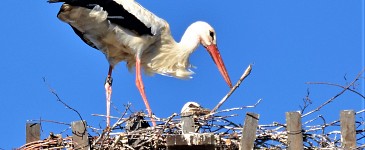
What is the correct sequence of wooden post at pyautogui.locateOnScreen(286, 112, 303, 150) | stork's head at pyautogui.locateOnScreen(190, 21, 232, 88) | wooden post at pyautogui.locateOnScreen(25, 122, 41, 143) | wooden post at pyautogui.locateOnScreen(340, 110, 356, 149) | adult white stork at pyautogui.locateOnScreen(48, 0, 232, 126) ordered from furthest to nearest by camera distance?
stork's head at pyautogui.locateOnScreen(190, 21, 232, 88) → adult white stork at pyautogui.locateOnScreen(48, 0, 232, 126) → wooden post at pyautogui.locateOnScreen(25, 122, 41, 143) → wooden post at pyautogui.locateOnScreen(340, 110, 356, 149) → wooden post at pyautogui.locateOnScreen(286, 112, 303, 150)

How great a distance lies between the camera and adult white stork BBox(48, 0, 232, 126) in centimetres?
997

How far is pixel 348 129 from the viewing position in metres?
7.77

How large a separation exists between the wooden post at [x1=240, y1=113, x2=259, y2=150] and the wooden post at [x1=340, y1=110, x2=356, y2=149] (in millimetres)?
708

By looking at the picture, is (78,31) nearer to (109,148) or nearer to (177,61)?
(177,61)

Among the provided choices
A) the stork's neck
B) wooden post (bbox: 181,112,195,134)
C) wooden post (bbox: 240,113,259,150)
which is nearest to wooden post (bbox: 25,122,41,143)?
wooden post (bbox: 181,112,195,134)

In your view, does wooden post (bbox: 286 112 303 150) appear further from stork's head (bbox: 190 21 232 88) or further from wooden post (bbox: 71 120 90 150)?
stork's head (bbox: 190 21 232 88)

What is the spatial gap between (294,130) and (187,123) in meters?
0.78

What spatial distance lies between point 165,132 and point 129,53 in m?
2.77

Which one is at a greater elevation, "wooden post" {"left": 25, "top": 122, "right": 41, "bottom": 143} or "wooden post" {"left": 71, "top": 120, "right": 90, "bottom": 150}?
"wooden post" {"left": 25, "top": 122, "right": 41, "bottom": 143}

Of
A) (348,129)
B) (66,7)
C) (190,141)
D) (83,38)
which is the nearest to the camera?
(190,141)

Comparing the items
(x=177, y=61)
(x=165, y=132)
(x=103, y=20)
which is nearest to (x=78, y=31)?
(x=103, y=20)

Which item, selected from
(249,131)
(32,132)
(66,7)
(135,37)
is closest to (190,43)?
(135,37)

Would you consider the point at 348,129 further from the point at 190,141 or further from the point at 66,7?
the point at 66,7

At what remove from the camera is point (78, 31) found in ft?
33.9
